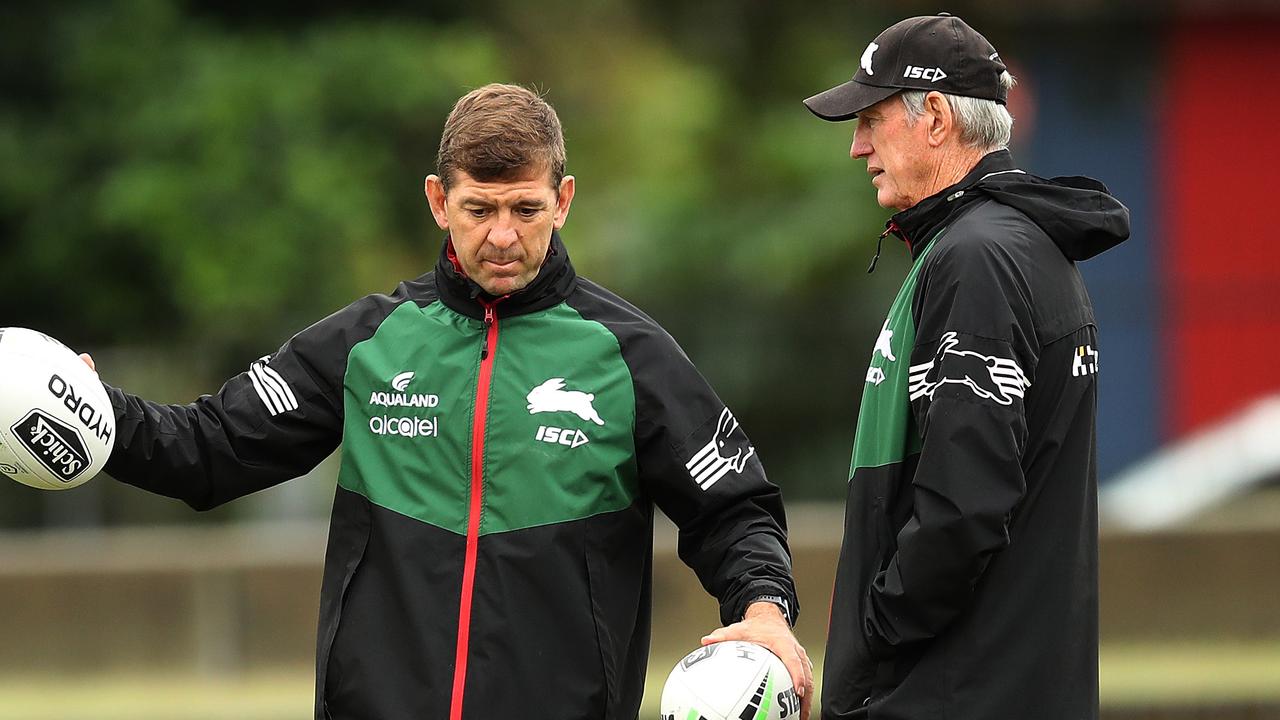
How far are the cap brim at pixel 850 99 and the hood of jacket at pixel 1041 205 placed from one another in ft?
0.83

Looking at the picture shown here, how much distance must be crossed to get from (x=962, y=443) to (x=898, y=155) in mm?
745

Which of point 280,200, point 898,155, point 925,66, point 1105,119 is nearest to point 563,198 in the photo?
point 898,155

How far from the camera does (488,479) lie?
4008 mm

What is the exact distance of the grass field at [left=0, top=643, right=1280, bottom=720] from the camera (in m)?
8.91

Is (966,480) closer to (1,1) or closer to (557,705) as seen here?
(557,705)

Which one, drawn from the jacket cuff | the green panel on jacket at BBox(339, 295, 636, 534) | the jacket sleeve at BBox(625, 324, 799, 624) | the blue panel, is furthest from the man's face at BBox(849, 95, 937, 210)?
the blue panel

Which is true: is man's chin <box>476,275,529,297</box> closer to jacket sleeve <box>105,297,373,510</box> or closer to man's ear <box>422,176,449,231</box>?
man's ear <box>422,176,449,231</box>

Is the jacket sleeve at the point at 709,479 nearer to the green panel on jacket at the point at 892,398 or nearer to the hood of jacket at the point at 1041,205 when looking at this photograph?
the green panel on jacket at the point at 892,398

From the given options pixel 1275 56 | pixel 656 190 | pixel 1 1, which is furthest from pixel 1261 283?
pixel 1 1

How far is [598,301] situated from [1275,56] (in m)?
18.1

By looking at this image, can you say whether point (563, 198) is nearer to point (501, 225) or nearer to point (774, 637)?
point (501, 225)

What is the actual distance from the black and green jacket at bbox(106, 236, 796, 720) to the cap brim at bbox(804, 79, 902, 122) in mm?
644

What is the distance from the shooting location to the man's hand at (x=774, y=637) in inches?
153

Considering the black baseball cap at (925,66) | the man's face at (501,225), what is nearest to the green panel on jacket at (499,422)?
the man's face at (501,225)
